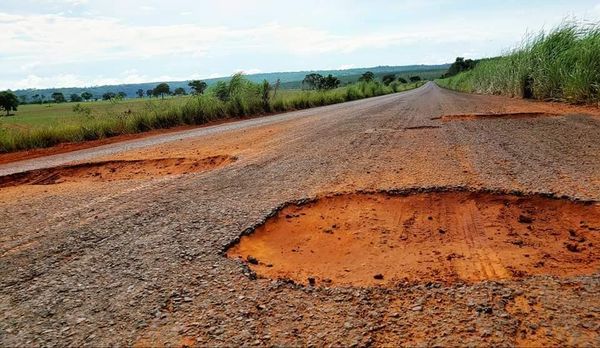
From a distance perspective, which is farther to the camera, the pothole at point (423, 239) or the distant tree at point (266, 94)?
the distant tree at point (266, 94)

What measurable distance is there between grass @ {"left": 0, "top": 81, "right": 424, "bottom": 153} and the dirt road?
25.0 feet

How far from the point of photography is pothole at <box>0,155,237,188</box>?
19.3ft

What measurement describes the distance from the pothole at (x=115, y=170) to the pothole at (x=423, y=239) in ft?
9.27

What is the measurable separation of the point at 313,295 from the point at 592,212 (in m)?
2.36

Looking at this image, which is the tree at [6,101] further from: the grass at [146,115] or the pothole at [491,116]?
the pothole at [491,116]

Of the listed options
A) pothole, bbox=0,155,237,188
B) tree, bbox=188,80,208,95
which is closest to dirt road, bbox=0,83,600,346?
pothole, bbox=0,155,237,188

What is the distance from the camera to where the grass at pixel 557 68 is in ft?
34.3

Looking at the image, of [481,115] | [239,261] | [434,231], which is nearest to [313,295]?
[239,261]

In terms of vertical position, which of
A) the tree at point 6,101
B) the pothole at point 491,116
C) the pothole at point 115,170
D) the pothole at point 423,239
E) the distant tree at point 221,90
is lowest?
the pothole at point 423,239

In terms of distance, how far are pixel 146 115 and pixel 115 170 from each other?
987cm

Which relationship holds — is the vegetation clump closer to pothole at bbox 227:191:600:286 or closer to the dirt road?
the dirt road

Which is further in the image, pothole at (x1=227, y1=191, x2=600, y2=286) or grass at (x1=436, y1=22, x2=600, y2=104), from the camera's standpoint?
grass at (x1=436, y1=22, x2=600, y2=104)

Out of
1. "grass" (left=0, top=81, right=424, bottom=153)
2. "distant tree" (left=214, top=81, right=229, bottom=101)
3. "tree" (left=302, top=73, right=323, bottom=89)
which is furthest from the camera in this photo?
"tree" (left=302, top=73, right=323, bottom=89)

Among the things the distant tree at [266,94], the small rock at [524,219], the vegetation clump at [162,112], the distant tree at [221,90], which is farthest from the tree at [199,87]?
the small rock at [524,219]
